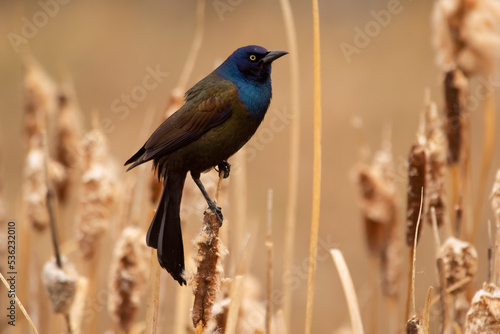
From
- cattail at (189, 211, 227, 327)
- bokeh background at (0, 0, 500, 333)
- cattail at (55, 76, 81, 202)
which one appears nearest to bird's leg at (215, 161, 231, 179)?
cattail at (189, 211, 227, 327)

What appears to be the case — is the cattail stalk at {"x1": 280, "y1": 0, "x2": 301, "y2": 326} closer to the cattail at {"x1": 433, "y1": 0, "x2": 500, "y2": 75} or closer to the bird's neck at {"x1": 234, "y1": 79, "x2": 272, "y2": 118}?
the bird's neck at {"x1": 234, "y1": 79, "x2": 272, "y2": 118}

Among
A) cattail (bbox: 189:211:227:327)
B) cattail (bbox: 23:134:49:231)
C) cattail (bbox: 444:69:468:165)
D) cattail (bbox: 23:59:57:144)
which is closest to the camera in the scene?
cattail (bbox: 189:211:227:327)

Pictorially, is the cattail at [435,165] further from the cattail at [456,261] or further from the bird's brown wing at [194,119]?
the bird's brown wing at [194,119]

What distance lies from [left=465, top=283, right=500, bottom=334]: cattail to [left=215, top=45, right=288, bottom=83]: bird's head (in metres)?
0.69

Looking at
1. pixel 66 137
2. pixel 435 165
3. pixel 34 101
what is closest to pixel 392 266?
pixel 435 165

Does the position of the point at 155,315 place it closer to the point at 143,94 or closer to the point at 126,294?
the point at 126,294

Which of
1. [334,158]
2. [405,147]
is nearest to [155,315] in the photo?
[405,147]

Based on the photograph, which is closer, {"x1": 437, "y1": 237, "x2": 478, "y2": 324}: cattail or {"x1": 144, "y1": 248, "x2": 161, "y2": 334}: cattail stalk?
{"x1": 144, "y1": 248, "x2": 161, "y2": 334}: cattail stalk

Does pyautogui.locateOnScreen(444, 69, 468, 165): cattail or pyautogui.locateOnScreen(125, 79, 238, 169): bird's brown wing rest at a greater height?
pyautogui.locateOnScreen(444, 69, 468, 165): cattail

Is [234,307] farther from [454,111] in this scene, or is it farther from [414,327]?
[454,111]

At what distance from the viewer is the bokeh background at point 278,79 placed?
20.6 feet

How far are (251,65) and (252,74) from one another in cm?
2

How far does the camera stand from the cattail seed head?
139 cm

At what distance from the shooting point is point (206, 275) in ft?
3.76
